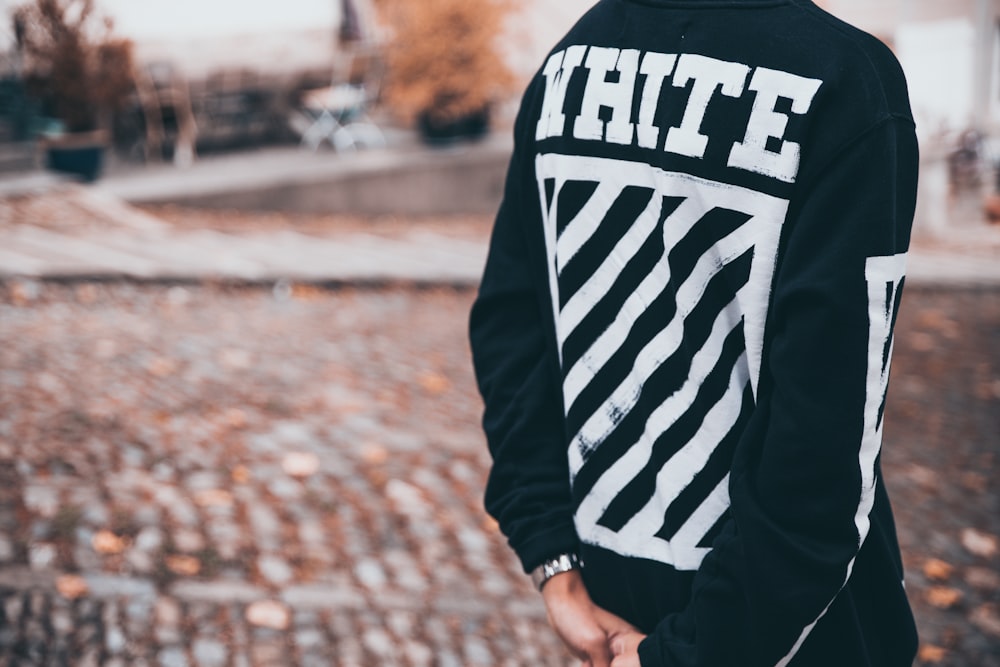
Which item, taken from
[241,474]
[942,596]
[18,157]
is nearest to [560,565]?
[241,474]

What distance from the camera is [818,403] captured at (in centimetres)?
109

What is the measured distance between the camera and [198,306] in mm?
6316

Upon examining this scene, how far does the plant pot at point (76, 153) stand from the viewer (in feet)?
30.9

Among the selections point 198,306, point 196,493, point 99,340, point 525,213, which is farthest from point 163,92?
point 525,213

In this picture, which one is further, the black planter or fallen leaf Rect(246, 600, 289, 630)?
the black planter

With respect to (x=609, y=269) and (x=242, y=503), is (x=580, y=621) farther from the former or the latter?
(x=242, y=503)

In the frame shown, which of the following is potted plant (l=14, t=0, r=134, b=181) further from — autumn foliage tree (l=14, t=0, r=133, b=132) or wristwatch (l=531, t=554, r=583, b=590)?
wristwatch (l=531, t=554, r=583, b=590)

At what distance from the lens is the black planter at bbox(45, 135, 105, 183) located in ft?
30.9

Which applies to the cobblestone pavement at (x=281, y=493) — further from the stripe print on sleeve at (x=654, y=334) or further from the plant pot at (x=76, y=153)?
the plant pot at (x=76, y=153)

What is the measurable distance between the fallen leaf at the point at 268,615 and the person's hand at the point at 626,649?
2098 millimetres

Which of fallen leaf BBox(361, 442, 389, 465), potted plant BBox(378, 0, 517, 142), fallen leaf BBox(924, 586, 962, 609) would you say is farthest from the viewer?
potted plant BBox(378, 0, 517, 142)

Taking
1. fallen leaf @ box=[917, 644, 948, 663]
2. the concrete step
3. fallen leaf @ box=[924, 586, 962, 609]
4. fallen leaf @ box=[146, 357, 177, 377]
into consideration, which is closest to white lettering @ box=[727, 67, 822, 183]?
fallen leaf @ box=[917, 644, 948, 663]

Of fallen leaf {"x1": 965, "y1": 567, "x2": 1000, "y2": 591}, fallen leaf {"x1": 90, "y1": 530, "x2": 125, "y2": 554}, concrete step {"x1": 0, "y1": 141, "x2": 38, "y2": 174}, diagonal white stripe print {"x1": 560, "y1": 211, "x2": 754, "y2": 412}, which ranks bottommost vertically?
fallen leaf {"x1": 965, "y1": 567, "x2": 1000, "y2": 591}

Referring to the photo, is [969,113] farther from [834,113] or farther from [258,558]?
[834,113]
